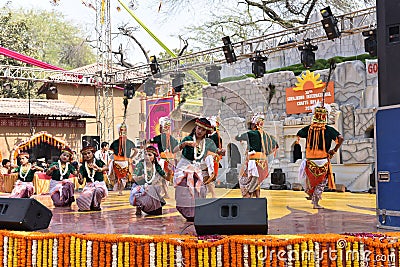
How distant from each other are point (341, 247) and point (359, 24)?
19.7 ft

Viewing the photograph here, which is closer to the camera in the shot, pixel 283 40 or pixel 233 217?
pixel 233 217

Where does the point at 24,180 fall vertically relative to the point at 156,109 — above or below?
below

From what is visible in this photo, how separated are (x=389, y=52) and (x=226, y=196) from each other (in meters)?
1.65

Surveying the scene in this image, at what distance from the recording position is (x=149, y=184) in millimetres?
5805

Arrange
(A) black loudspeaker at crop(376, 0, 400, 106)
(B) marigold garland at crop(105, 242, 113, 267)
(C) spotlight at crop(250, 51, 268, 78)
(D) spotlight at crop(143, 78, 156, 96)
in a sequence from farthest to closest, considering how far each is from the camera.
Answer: (C) spotlight at crop(250, 51, 268, 78) → (D) spotlight at crop(143, 78, 156, 96) → (A) black loudspeaker at crop(376, 0, 400, 106) → (B) marigold garland at crop(105, 242, 113, 267)

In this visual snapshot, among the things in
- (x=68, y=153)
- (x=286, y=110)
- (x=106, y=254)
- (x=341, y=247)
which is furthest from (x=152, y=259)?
(x=286, y=110)

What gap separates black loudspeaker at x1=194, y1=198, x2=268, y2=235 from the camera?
3484 mm

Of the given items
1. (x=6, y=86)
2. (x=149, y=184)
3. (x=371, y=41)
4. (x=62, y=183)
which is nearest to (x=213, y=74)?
(x=149, y=184)

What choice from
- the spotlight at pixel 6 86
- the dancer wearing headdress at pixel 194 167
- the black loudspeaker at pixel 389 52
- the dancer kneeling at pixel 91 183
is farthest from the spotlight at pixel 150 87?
the spotlight at pixel 6 86

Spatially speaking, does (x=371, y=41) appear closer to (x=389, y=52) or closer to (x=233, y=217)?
(x=389, y=52)

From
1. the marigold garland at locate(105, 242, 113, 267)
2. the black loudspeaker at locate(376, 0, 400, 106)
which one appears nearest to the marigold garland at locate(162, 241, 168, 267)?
the marigold garland at locate(105, 242, 113, 267)

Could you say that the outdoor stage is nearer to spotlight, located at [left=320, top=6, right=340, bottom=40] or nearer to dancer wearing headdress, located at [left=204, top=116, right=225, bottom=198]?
dancer wearing headdress, located at [left=204, top=116, right=225, bottom=198]

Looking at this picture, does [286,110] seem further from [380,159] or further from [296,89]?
Result: [380,159]

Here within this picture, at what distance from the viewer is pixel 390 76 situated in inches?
154
